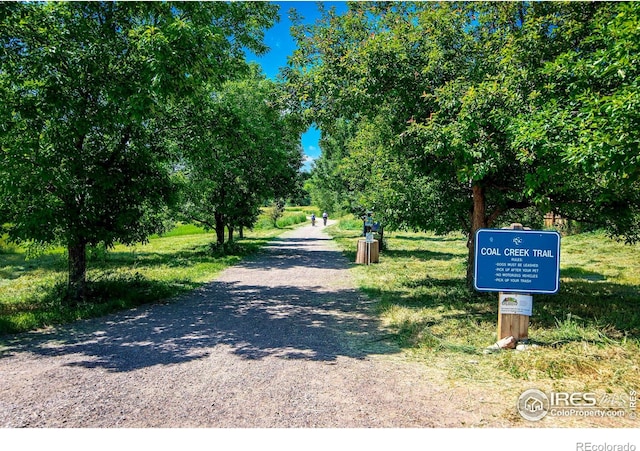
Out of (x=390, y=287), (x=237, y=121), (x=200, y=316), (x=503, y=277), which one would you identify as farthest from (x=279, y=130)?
(x=503, y=277)

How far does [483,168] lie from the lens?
650 centimetres

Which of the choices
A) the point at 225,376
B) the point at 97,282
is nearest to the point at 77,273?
the point at 97,282

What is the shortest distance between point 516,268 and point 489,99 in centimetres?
265

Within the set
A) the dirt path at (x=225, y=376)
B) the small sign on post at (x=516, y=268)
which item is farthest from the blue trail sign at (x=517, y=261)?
the dirt path at (x=225, y=376)

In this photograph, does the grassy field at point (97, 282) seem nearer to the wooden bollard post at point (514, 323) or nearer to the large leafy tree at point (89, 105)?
the large leafy tree at point (89, 105)

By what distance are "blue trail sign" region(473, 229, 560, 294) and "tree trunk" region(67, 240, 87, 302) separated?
7.42 meters

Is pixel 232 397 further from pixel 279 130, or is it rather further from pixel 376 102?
pixel 279 130

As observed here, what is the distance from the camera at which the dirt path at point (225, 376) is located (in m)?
3.73

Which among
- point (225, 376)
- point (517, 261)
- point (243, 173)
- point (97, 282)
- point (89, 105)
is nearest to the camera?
point (225, 376)

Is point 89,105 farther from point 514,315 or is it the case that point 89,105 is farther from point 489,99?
point 514,315

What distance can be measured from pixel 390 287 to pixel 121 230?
20.8ft

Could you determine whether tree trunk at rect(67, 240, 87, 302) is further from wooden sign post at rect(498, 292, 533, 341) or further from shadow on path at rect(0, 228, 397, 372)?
wooden sign post at rect(498, 292, 533, 341)

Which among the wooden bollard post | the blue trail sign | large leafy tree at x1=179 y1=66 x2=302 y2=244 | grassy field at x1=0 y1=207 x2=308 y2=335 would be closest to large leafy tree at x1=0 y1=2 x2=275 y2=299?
grassy field at x1=0 y1=207 x2=308 y2=335

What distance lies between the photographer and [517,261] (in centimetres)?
558
